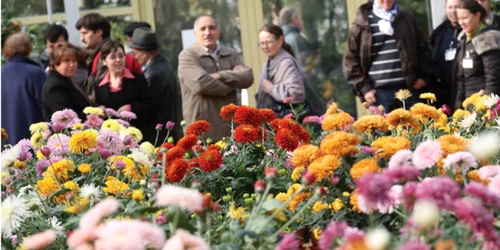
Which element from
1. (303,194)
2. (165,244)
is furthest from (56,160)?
(165,244)

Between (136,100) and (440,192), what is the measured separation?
5371 mm

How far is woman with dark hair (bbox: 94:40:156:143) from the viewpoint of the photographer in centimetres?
731

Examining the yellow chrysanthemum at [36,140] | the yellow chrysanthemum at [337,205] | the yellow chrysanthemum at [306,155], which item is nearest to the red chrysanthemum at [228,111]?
the yellow chrysanthemum at [36,140]

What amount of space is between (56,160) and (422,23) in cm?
667

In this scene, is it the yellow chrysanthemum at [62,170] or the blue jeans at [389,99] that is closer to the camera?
the yellow chrysanthemum at [62,170]

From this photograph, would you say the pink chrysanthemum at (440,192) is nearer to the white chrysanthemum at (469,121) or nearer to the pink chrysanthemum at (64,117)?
the white chrysanthemum at (469,121)

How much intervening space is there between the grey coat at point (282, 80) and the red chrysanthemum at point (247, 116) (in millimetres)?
3579

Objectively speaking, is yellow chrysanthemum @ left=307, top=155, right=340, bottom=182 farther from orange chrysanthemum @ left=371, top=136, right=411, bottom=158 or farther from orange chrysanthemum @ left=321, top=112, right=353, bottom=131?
orange chrysanthemum @ left=321, top=112, right=353, bottom=131

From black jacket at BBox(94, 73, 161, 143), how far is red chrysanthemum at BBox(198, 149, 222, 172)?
11.4 ft

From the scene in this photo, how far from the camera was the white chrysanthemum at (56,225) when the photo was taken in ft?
10.3

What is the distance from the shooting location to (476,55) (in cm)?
735

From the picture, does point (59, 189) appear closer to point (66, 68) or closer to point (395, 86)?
point (66, 68)

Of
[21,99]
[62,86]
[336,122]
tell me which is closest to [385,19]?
[62,86]

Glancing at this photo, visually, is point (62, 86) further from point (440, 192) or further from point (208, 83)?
point (440, 192)
